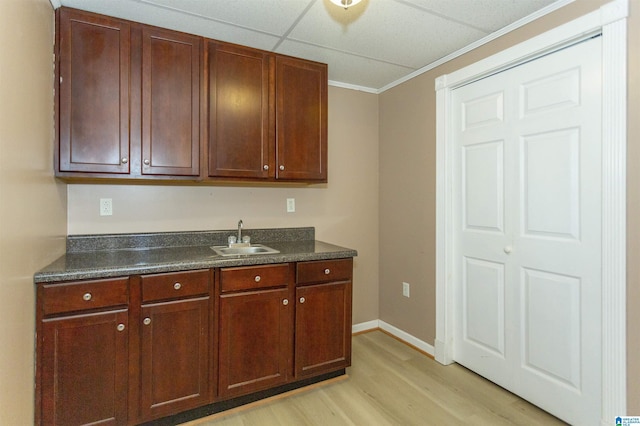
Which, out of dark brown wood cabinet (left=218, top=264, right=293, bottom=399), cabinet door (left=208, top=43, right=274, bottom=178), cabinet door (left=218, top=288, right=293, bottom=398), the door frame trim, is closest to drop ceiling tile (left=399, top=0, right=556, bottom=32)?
the door frame trim

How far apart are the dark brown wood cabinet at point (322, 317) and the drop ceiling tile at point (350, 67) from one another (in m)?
1.51

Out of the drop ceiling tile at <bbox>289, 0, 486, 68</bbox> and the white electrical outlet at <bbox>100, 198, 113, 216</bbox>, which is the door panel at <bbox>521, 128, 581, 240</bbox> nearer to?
the drop ceiling tile at <bbox>289, 0, 486, 68</bbox>

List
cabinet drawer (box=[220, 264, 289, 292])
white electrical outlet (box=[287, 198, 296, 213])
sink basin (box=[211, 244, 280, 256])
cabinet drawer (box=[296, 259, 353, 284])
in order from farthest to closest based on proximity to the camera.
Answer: white electrical outlet (box=[287, 198, 296, 213]) < sink basin (box=[211, 244, 280, 256]) < cabinet drawer (box=[296, 259, 353, 284]) < cabinet drawer (box=[220, 264, 289, 292])

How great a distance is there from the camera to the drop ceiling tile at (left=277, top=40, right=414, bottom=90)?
238cm

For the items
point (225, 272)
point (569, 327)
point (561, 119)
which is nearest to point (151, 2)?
point (225, 272)

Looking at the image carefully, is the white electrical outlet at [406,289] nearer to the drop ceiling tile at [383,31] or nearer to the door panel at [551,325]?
the door panel at [551,325]

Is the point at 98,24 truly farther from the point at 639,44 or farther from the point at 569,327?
the point at 569,327

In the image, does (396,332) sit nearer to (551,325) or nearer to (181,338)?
(551,325)

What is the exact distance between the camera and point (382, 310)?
3.20m

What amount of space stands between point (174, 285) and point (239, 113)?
1.17 meters

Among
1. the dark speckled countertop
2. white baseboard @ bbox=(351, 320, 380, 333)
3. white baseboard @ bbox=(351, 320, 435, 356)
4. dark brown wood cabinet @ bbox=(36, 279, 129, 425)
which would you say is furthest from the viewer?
white baseboard @ bbox=(351, 320, 380, 333)

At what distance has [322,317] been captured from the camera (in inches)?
86.6

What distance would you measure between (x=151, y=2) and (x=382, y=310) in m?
2.94

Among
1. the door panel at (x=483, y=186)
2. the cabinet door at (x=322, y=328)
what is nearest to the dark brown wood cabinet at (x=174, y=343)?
the cabinet door at (x=322, y=328)
